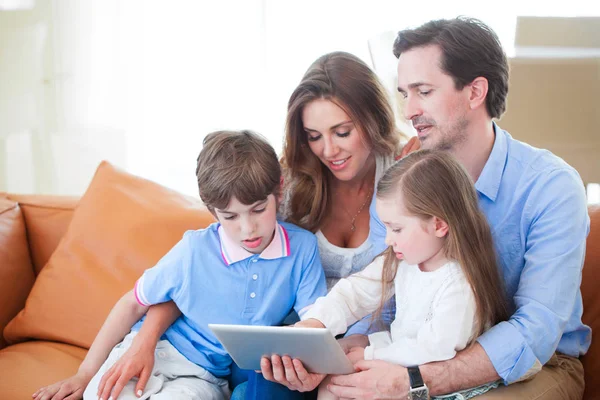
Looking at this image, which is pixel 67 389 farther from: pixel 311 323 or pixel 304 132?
pixel 304 132

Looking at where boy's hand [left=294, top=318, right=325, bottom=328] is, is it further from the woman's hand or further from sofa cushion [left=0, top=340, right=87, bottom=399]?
sofa cushion [left=0, top=340, right=87, bottom=399]

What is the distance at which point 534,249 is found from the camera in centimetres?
168

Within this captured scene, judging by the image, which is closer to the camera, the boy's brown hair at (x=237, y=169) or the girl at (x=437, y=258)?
the girl at (x=437, y=258)

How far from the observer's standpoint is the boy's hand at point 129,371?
67.1 inches

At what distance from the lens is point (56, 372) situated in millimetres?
1988

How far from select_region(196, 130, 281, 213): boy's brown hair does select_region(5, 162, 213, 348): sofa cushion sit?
47 centimetres

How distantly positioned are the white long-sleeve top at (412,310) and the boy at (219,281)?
11 cm

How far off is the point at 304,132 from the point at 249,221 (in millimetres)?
380

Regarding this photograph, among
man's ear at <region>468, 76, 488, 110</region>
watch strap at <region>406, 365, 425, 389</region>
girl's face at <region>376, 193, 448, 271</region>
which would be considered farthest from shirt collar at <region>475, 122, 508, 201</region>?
watch strap at <region>406, 365, 425, 389</region>

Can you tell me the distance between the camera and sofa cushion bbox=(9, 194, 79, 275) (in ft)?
7.89

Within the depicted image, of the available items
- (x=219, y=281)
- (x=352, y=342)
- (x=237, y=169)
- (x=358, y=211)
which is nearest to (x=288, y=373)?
(x=352, y=342)

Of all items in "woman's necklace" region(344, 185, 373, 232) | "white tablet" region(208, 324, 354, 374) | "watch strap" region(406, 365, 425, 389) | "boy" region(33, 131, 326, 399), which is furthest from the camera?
"woman's necklace" region(344, 185, 373, 232)

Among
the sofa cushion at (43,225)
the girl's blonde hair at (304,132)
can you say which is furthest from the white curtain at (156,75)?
the girl's blonde hair at (304,132)

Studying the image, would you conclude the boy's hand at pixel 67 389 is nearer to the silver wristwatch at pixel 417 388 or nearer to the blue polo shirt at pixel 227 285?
the blue polo shirt at pixel 227 285
